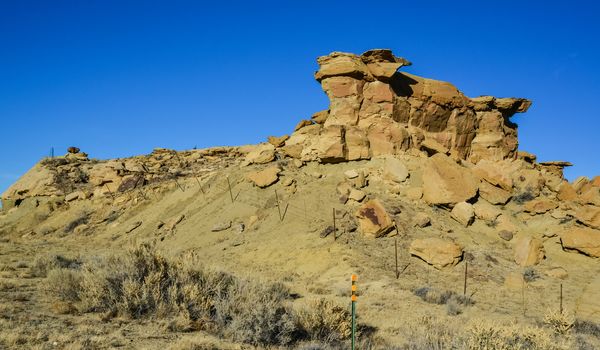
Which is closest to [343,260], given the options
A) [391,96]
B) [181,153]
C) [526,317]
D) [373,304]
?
[373,304]

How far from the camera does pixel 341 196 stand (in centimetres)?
2427

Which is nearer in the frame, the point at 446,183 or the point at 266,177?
the point at 446,183

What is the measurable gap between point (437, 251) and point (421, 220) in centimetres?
304

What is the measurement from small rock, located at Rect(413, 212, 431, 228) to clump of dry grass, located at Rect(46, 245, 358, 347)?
13.7 metres

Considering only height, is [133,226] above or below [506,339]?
above

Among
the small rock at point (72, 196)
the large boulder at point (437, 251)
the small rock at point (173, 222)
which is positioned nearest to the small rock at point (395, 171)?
the large boulder at point (437, 251)

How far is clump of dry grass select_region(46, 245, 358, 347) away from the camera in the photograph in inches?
325

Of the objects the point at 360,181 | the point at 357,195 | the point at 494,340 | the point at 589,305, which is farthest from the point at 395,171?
the point at 494,340

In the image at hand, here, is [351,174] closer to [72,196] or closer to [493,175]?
[493,175]

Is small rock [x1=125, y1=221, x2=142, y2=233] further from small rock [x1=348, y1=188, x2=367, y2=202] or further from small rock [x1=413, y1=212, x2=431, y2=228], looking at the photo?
small rock [x1=413, y1=212, x2=431, y2=228]

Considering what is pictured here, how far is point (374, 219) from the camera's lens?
21.6 m

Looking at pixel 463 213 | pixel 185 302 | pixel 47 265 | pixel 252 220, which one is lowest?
pixel 185 302

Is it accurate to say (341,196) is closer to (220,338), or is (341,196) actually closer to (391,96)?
(391,96)

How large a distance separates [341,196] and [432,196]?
16.2 ft
